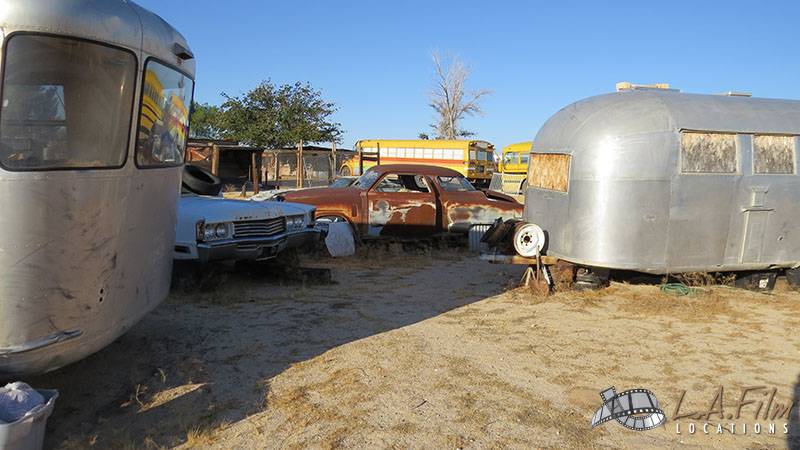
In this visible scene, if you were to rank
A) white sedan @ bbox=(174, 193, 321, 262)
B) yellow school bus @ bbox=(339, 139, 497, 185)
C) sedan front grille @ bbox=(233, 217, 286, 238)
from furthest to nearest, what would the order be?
yellow school bus @ bbox=(339, 139, 497, 185)
sedan front grille @ bbox=(233, 217, 286, 238)
white sedan @ bbox=(174, 193, 321, 262)

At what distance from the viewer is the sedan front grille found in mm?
6590

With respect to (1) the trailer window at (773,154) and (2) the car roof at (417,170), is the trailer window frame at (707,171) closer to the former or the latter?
(1) the trailer window at (773,154)

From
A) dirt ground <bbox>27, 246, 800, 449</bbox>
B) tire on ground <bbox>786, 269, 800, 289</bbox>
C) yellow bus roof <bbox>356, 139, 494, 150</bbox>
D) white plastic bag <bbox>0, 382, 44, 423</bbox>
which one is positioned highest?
yellow bus roof <bbox>356, 139, 494, 150</bbox>

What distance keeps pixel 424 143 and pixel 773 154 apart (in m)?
22.2

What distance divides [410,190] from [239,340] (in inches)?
211

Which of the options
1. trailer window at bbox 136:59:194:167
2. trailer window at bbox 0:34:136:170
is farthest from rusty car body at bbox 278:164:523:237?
trailer window at bbox 0:34:136:170

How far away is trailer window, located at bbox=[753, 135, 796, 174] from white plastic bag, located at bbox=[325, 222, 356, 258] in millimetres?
5611

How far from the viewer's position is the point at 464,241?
1051 cm

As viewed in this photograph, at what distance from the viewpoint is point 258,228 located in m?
6.83

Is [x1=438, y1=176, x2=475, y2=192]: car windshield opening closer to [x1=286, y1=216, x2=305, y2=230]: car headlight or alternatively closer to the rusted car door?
the rusted car door

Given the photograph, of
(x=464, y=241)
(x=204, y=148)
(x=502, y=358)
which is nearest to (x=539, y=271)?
(x=502, y=358)

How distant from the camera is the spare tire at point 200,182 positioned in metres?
7.21

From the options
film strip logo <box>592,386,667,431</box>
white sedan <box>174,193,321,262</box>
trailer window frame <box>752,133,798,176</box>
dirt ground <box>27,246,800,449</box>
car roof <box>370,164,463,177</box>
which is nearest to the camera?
dirt ground <box>27,246,800,449</box>

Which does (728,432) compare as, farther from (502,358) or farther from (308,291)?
(308,291)
